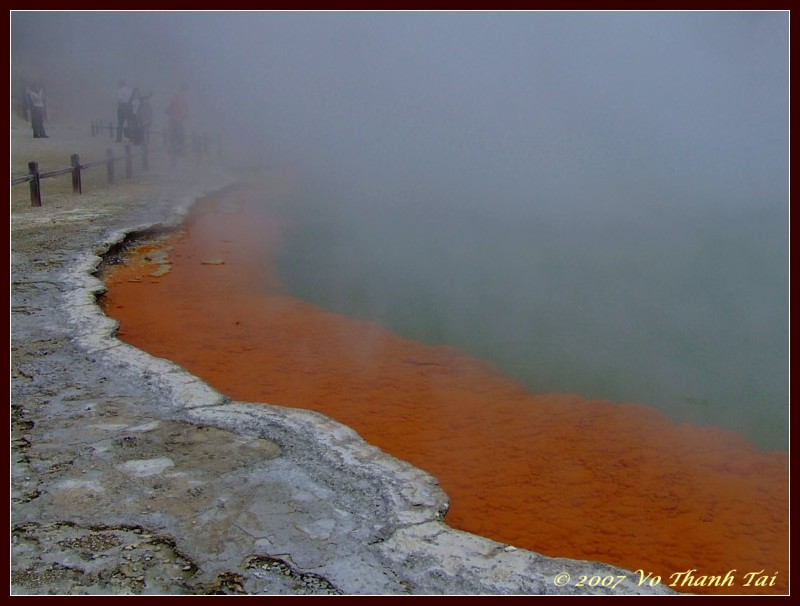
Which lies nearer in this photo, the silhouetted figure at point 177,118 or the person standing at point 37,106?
the silhouetted figure at point 177,118

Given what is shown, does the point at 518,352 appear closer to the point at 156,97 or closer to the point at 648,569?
the point at 648,569

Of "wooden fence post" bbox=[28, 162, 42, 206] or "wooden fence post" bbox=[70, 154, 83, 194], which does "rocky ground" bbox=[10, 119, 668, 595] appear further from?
"wooden fence post" bbox=[70, 154, 83, 194]

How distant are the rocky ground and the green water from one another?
5.43 ft

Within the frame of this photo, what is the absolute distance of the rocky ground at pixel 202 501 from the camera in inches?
74.7

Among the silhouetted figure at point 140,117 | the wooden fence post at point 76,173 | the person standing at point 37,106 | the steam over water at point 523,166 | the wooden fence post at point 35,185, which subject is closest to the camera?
the steam over water at point 523,166

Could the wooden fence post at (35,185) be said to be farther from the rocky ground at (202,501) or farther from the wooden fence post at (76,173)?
the rocky ground at (202,501)

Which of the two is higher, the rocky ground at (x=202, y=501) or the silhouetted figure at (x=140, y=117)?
the silhouetted figure at (x=140, y=117)

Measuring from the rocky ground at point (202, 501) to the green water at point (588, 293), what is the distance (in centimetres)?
166

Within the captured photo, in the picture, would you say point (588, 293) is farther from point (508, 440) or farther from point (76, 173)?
point (76, 173)

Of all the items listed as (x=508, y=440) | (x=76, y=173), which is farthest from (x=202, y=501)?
(x=76, y=173)

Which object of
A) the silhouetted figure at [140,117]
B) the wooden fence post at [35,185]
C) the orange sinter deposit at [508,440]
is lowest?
the orange sinter deposit at [508,440]

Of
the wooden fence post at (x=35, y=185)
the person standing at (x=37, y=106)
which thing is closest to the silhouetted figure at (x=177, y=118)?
the person standing at (x=37, y=106)

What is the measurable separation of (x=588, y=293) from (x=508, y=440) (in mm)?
2667
